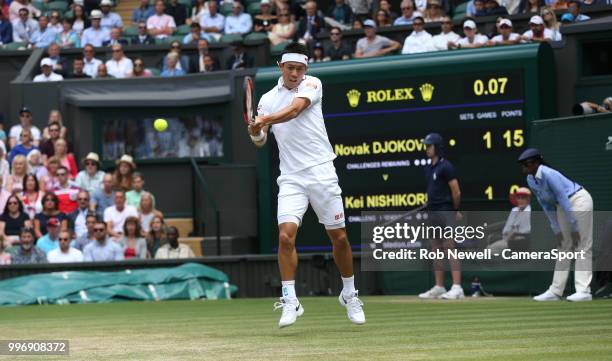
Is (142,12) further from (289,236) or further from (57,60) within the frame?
(289,236)

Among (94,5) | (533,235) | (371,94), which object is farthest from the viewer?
(94,5)

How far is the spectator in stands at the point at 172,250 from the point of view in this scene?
19516mm

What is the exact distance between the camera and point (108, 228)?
20.0 meters

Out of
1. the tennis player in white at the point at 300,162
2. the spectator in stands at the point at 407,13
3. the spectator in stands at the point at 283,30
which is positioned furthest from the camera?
the spectator in stands at the point at 283,30

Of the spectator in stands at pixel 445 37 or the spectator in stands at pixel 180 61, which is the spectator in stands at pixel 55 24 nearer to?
the spectator in stands at pixel 180 61

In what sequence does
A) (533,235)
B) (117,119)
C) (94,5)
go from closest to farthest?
(533,235), (117,119), (94,5)

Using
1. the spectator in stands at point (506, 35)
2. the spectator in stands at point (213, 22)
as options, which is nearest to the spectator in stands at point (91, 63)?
the spectator in stands at point (213, 22)

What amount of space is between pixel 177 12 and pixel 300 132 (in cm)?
1610

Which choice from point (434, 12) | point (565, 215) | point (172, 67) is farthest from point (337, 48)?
point (565, 215)

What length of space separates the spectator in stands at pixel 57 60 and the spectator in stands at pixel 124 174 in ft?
11.7

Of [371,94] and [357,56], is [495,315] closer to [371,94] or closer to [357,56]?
[371,94]

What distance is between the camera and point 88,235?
19.6 meters

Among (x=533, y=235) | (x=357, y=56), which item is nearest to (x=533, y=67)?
(x=533, y=235)

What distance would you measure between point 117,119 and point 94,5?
3938 mm
